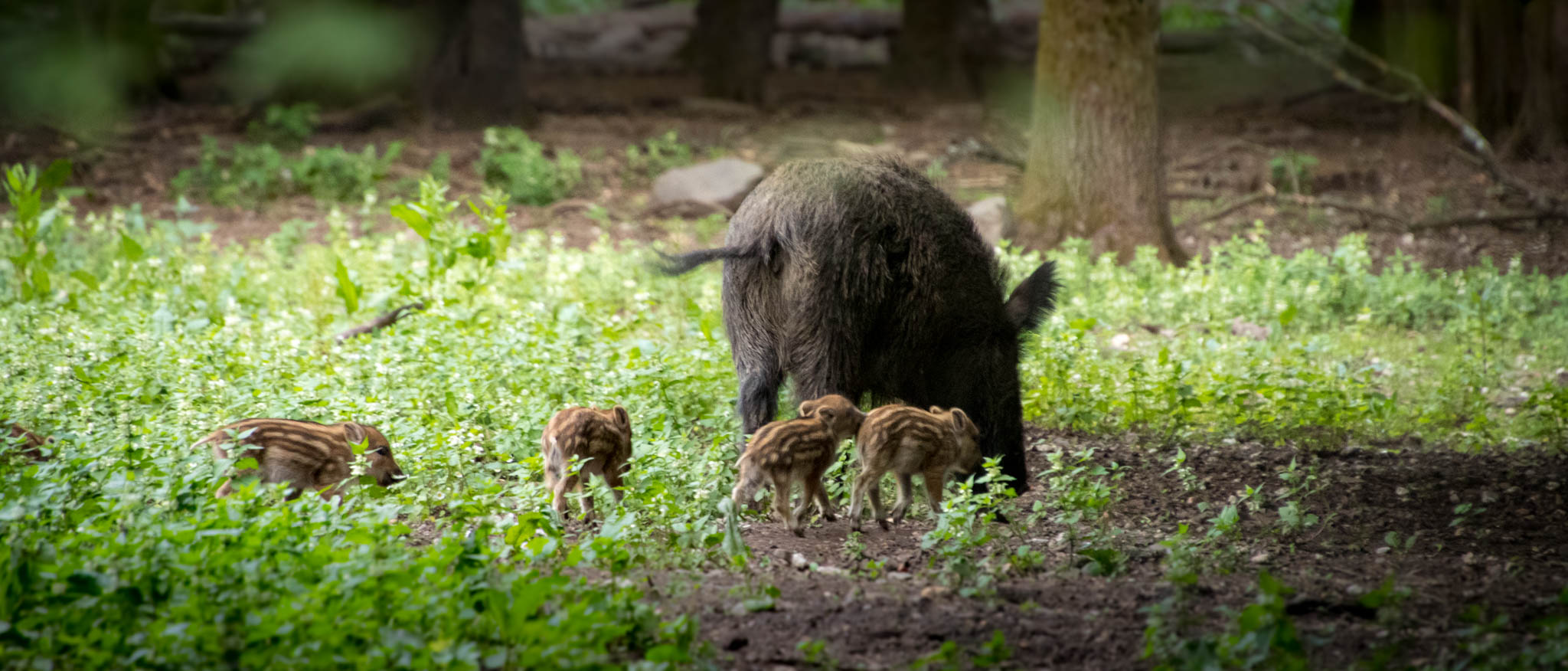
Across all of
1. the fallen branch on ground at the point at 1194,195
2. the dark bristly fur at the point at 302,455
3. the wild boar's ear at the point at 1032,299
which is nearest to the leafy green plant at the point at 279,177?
the fallen branch on ground at the point at 1194,195

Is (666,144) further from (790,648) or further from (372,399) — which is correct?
(790,648)

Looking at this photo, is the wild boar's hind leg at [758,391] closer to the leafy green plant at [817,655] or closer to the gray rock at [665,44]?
the leafy green plant at [817,655]

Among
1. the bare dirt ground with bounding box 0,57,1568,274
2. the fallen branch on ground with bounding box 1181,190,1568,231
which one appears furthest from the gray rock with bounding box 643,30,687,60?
the fallen branch on ground with bounding box 1181,190,1568,231

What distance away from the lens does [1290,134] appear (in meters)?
14.5

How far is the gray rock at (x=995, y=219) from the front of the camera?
994 centimetres

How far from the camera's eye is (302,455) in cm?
425

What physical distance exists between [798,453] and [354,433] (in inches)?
60.8

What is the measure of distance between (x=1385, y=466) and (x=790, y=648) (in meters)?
3.20

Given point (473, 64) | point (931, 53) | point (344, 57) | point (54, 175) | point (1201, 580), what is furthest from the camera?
point (931, 53)

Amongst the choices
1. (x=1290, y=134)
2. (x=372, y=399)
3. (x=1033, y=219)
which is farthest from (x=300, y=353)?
(x=1290, y=134)

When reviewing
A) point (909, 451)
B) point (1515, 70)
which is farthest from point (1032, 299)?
Answer: point (1515, 70)

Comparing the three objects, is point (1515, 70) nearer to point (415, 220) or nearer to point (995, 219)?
point (995, 219)

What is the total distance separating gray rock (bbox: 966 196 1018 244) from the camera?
994 centimetres

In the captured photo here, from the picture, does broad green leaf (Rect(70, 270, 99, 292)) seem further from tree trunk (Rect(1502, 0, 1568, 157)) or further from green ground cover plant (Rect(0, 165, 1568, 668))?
tree trunk (Rect(1502, 0, 1568, 157))
